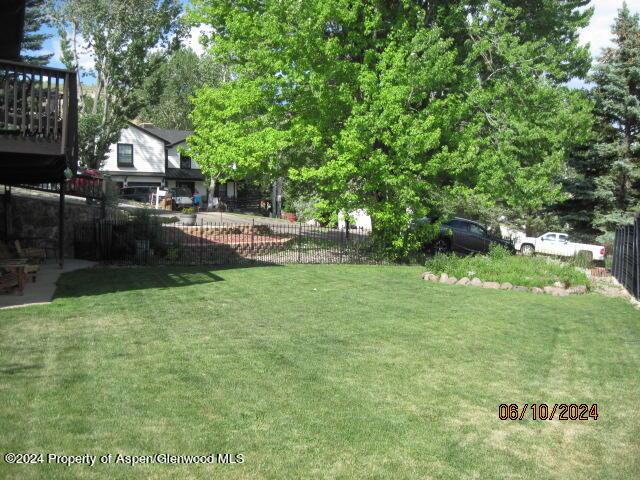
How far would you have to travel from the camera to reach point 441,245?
83.2ft

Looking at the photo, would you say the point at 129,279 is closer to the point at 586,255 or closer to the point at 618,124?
the point at 586,255

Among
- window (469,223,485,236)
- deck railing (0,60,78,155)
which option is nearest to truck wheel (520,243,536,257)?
window (469,223,485,236)

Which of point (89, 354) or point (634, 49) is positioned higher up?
point (634, 49)

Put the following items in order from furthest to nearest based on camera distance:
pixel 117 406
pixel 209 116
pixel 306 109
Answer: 1. pixel 209 116
2. pixel 306 109
3. pixel 117 406

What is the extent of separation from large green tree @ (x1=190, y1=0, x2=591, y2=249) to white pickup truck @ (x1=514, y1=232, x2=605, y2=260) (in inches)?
272

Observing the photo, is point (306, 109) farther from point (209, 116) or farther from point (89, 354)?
point (89, 354)

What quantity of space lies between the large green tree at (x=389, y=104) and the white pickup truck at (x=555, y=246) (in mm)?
6911

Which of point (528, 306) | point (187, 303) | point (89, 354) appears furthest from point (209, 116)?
point (89, 354)

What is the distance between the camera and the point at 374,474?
4.47 m

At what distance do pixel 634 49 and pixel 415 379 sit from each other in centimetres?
2435

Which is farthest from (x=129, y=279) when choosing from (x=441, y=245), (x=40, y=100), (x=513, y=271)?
(x=441, y=245)

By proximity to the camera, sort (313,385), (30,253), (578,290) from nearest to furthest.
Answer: (313,385)
(30,253)
(578,290)

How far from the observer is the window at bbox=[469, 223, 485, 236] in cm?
2604

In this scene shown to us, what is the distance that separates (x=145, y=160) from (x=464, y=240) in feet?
108
